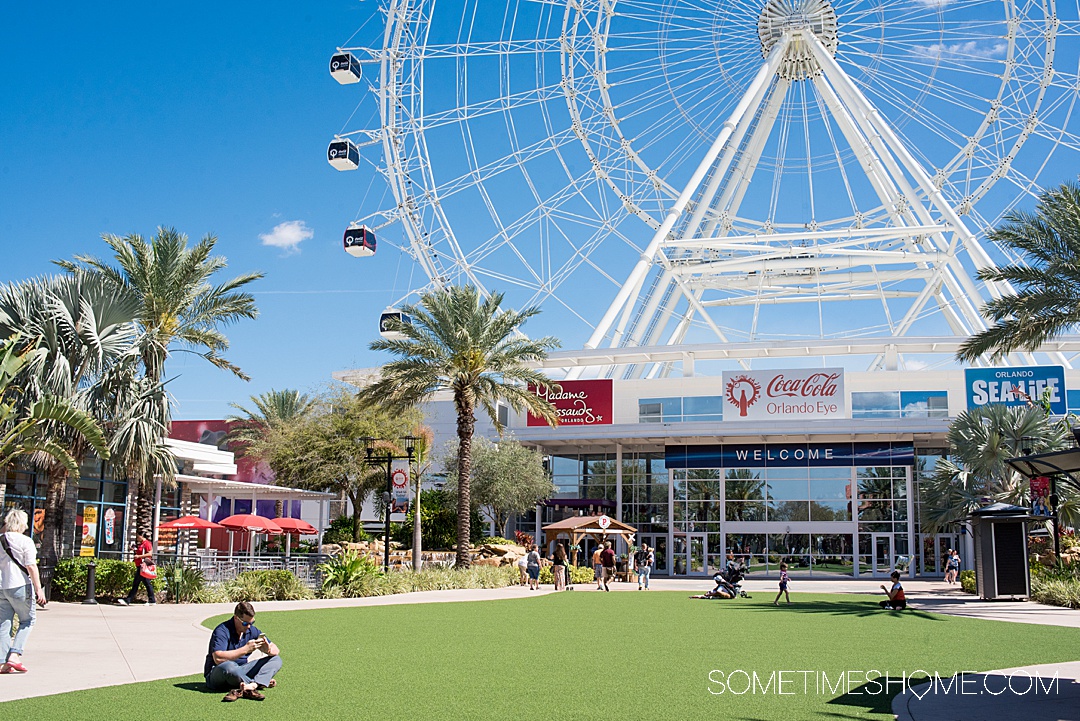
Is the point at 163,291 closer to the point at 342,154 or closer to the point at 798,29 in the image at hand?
the point at 342,154

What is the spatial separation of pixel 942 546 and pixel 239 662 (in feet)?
129

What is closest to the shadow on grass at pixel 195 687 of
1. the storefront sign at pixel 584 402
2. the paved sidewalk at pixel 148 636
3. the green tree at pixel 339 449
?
the paved sidewalk at pixel 148 636

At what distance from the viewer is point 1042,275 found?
72.5 ft

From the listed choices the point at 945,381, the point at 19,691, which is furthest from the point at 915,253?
the point at 19,691

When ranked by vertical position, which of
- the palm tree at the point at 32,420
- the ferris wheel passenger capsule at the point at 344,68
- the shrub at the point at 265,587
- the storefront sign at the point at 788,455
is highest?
the ferris wheel passenger capsule at the point at 344,68

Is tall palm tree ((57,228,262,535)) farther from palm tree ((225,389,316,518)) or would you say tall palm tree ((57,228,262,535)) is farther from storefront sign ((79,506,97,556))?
palm tree ((225,389,316,518))

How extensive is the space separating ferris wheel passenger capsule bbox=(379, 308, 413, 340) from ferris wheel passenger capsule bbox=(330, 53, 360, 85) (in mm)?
8658

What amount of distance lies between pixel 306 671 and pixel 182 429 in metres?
62.3

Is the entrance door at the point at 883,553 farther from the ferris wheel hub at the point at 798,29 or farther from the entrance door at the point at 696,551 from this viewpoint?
the ferris wheel hub at the point at 798,29

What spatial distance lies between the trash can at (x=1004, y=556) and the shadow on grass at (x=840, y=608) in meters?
2.92

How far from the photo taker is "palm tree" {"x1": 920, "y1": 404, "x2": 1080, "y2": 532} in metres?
30.7

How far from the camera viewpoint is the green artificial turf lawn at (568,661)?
27.4 feet

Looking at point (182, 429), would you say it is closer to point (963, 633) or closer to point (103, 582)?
point (103, 582)

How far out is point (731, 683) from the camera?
32.5ft
